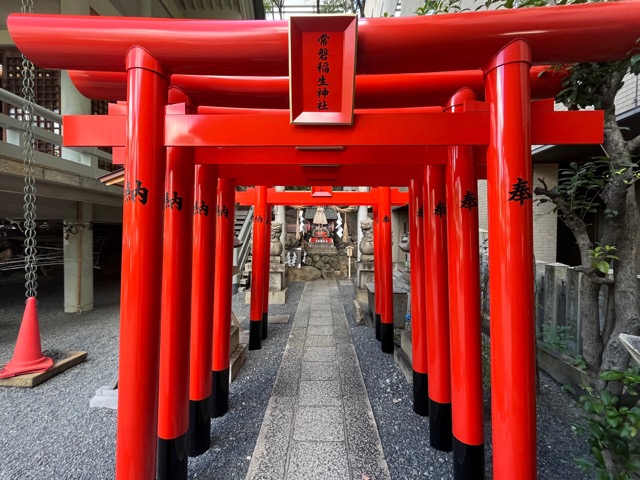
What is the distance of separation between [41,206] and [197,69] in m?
6.78

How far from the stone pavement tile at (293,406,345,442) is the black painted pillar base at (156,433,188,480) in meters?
1.00

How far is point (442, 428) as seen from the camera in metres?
2.62

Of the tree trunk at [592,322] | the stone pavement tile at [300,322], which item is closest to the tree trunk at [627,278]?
the tree trunk at [592,322]

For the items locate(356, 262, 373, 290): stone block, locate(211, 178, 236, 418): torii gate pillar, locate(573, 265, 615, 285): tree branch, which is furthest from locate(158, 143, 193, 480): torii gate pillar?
locate(356, 262, 373, 290): stone block

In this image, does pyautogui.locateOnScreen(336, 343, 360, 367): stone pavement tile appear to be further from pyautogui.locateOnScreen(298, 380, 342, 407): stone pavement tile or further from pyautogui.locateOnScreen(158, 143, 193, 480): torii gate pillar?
pyautogui.locateOnScreen(158, 143, 193, 480): torii gate pillar

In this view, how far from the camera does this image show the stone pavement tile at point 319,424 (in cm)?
271

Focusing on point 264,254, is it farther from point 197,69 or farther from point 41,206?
point 41,206

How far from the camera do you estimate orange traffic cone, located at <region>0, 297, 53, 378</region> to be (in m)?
3.89

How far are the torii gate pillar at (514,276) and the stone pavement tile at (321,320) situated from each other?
4878 mm

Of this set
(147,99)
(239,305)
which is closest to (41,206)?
(239,305)

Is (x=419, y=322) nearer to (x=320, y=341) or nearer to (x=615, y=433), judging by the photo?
(x=615, y=433)

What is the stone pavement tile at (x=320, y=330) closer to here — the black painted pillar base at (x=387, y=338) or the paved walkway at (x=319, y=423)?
the paved walkway at (x=319, y=423)

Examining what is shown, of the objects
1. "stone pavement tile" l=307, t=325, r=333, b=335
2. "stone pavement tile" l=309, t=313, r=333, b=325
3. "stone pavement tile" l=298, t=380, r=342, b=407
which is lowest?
"stone pavement tile" l=298, t=380, r=342, b=407

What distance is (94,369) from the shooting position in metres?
4.18
